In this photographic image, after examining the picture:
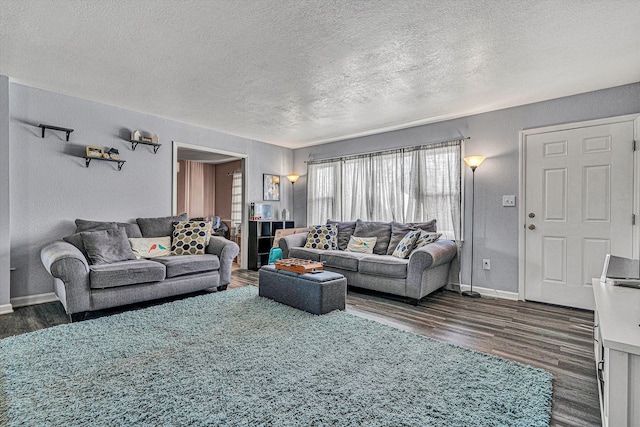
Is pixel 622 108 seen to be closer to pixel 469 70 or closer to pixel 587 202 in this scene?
pixel 587 202

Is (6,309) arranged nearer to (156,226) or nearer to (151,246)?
(151,246)

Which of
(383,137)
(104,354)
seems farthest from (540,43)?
(104,354)

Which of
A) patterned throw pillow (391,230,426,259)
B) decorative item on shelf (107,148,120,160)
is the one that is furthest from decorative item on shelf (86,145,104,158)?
patterned throw pillow (391,230,426,259)

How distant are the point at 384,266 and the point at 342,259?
0.64 m

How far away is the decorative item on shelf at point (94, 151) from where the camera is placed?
3727 mm

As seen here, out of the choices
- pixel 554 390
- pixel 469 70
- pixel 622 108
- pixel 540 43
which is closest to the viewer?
pixel 554 390

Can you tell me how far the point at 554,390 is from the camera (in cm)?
183

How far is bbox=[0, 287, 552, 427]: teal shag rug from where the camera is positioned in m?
1.52

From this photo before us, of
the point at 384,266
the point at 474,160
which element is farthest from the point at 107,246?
the point at 474,160

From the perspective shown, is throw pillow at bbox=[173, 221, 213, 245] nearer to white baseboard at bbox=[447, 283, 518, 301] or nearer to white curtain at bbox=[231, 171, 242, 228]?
white curtain at bbox=[231, 171, 242, 228]

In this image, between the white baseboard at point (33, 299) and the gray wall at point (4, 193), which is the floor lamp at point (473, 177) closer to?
the white baseboard at point (33, 299)

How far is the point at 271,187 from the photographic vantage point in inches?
239

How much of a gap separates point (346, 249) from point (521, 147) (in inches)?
105

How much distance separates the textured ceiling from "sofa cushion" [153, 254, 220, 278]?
193 centimetres
